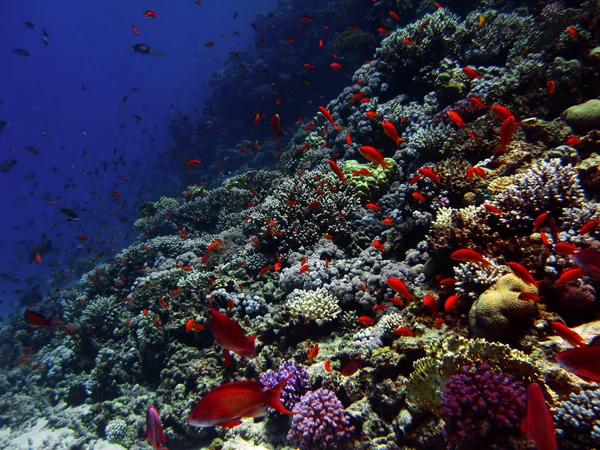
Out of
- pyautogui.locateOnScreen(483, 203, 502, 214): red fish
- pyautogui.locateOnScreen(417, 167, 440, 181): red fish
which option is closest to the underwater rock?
pyautogui.locateOnScreen(417, 167, 440, 181): red fish

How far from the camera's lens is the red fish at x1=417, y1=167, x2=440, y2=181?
5848mm

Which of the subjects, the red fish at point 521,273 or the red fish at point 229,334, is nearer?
the red fish at point 229,334

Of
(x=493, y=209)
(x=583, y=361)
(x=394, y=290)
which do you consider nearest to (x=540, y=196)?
(x=493, y=209)

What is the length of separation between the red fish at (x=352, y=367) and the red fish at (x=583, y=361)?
9.12ft

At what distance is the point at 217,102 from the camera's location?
29.1 metres

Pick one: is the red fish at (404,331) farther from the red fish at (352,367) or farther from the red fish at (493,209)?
the red fish at (493,209)

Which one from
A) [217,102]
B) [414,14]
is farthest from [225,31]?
[414,14]

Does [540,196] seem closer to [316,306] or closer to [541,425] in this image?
[541,425]

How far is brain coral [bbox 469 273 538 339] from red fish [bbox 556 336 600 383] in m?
1.26

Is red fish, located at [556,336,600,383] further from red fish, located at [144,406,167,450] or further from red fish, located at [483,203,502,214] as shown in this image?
red fish, located at [144,406,167,450]

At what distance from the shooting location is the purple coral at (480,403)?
8.43 feet

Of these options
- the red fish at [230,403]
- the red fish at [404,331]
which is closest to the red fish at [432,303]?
the red fish at [404,331]

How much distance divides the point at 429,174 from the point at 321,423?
4.63 m

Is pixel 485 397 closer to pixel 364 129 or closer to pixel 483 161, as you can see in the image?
pixel 483 161
